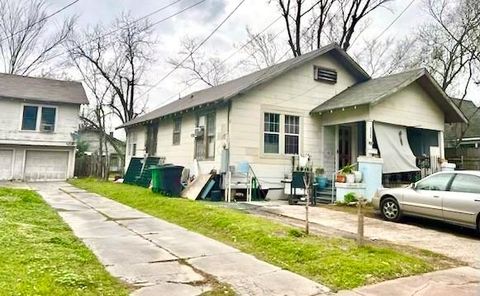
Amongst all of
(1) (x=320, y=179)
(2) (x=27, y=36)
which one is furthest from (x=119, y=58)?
(1) (x=320, y=179)

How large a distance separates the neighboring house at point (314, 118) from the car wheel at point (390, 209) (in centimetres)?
281

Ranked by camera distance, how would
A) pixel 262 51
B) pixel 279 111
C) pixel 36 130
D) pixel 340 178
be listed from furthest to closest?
pixel 262 51 → pixel 36 130 → pixel 279 111 → pixel 340 178

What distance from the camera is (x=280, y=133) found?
13.3m

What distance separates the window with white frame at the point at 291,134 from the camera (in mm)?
13516

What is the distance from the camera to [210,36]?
1403cm

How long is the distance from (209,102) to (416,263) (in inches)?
361

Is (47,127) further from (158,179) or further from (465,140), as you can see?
(465,140)

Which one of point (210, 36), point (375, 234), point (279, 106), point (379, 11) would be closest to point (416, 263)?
point (375, 234)

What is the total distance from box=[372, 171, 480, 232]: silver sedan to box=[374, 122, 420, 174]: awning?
326 centimetres

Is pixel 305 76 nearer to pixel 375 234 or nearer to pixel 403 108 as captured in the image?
pixel 403 108

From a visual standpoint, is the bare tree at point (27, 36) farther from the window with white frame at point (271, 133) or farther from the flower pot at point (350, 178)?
the flower pot at point (350, 178)

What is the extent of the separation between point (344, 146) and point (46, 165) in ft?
59.3

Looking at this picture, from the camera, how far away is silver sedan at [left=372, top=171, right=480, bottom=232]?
7383mm

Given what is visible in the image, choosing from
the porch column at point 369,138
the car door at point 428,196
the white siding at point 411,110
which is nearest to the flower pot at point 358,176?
the porch column at point 369,138
